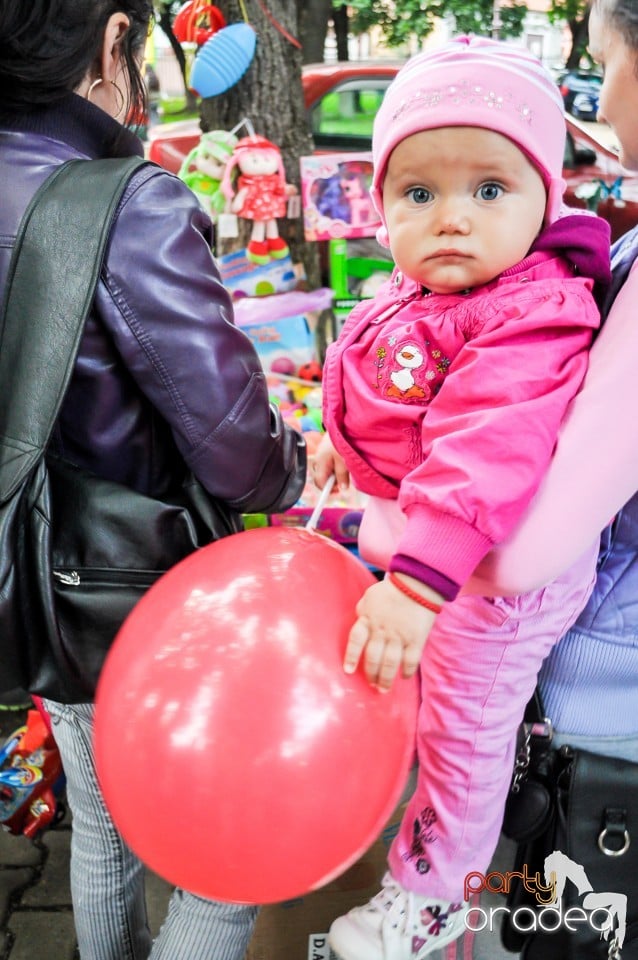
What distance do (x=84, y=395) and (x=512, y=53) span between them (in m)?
0.91

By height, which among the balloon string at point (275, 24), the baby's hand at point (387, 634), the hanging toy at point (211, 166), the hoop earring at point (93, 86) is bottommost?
the baby's hand at point (387, 634)

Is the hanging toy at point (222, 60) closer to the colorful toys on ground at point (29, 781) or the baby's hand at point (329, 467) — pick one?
the baby's hand at point (329, 467)

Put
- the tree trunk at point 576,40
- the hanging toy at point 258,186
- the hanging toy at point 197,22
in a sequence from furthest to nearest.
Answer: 1. the tree trunk at point 576,40
2. the hanging toy at point 258,186
3. the hanging toy at point 197,22

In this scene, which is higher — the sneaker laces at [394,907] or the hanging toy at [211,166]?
the hanging toy at [211,166]

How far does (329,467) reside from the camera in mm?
1735

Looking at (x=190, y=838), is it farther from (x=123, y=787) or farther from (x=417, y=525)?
(x=417, y=525)

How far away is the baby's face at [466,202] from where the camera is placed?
1272mm

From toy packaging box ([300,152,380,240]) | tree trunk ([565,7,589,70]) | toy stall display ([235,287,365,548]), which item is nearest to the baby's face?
toy stall display ([235,287,365,548])

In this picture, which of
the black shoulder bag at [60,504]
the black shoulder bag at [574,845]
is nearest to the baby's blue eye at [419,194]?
the black shoulder bag at [60,504]

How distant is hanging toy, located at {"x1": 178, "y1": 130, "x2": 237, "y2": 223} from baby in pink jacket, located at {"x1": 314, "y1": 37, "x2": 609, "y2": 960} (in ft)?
5.87

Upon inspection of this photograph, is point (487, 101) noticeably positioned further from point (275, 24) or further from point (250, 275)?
point (275, 24)

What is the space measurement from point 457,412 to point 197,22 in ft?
7.87

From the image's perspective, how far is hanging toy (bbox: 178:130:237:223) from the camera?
312 cm

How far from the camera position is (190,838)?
1.01m
